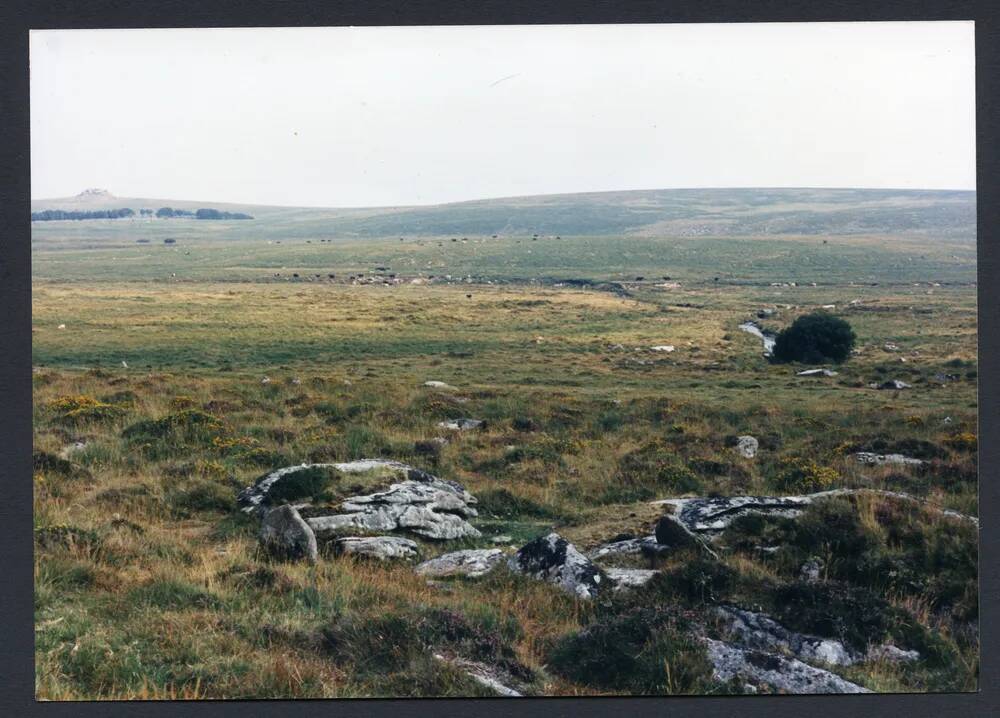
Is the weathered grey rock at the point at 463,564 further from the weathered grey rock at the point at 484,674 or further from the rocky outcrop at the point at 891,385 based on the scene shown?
the rocky outcrop at the point at 891,385

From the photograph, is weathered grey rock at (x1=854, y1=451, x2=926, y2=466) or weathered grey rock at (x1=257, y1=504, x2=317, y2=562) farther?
weathered grey rock at (x1=854, y1=451, x2=926, y2=466)

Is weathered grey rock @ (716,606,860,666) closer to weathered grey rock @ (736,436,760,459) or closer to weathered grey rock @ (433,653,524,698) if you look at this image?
weathered grey rock @ (433,653,524,698)

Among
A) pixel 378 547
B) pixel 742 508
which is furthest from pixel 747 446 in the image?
pixel 378 547

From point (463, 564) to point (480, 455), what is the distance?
10.0ft

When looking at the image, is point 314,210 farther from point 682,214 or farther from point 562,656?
point 562,656

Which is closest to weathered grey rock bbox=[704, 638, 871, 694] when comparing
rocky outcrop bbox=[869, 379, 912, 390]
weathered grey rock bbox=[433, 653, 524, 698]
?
weathered grey rock bbox=[433, 653, 524, 698]

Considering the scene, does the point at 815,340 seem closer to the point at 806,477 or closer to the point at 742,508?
the point at 806,477

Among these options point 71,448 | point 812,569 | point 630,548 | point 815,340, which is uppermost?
point 815,340

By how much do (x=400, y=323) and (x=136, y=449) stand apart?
5075mm

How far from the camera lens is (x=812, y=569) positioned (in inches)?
414

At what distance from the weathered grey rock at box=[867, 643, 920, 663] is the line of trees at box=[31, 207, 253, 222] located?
1123cm

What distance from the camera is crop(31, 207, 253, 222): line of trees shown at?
15265 millimetres

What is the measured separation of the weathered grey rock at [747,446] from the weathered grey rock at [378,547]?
17.3 ft

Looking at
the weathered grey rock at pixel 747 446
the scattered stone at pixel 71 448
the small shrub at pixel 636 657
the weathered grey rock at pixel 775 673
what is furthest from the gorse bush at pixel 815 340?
the scattered stone at pixel 71 448
